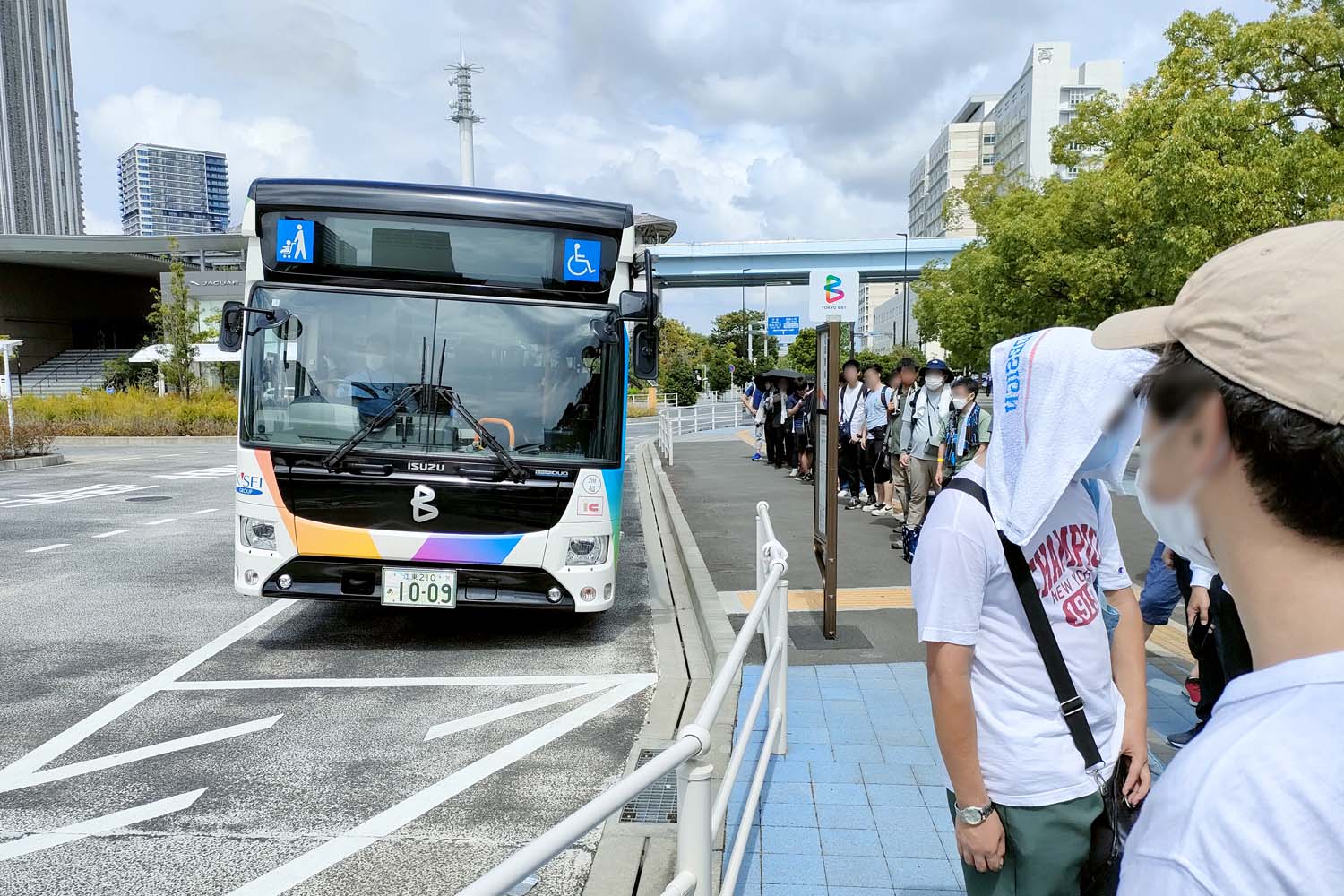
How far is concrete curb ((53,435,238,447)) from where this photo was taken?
2866 centimetres

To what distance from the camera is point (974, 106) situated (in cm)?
12169

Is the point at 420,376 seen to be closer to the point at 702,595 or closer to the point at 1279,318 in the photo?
the point at 702,595

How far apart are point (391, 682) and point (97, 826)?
80.3 inches

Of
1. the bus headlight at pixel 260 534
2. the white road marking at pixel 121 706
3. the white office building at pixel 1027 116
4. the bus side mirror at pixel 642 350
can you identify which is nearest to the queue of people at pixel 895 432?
the bus side mirror at pixel 642 350

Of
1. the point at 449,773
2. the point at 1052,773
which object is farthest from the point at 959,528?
the point at 449,773

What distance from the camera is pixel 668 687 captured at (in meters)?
5.58

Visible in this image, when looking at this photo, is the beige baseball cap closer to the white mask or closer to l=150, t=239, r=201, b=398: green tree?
the white mask

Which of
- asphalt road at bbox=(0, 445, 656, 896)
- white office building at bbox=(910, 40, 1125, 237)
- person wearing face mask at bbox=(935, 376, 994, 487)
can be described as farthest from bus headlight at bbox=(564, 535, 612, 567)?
white office building at bbox=(910, 40, 1125, 237)

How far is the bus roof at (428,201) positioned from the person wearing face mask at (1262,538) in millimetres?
5686

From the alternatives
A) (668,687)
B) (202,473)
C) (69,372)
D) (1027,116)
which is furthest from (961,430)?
(1027,116)

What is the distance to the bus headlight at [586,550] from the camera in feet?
20.0

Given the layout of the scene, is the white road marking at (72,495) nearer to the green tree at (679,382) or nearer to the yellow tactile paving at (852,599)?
the yellow tactile paving at (852,599)

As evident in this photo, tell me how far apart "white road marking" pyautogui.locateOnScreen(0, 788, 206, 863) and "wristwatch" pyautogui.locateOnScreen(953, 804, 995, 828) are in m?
3.49

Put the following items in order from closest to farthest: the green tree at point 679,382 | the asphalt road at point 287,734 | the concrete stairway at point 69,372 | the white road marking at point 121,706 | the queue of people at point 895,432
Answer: the asphalt road at point 287,734 → the white road marking at point 121,706 → the queue of people at point 895,432 → the concrete stairway at point 69,372 → the green tree at point 679,382
